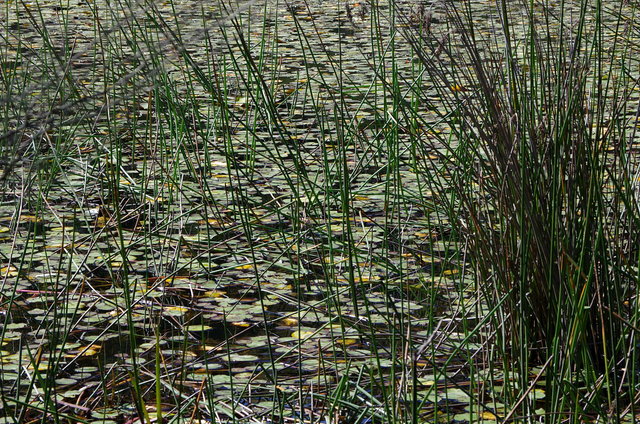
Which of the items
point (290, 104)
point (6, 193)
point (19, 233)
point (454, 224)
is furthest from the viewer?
point (290, 104)

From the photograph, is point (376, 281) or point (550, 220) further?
point (376, 281)

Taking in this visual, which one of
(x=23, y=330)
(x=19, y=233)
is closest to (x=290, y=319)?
(x=23, y=330)

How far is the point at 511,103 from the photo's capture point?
72.4 inches

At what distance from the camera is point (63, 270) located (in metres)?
2.70

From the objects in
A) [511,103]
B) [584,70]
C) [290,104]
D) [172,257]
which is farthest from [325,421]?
[290,104]

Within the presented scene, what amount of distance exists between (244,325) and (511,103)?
92 centimetres

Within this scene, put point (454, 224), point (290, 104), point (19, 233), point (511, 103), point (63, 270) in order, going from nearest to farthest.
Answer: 1. point (511, 103)
2. point (454, 224)
3. point (63, 270)
4. point (19, 233)
5. point (290, 104)

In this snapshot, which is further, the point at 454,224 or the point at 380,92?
the point at 380,92

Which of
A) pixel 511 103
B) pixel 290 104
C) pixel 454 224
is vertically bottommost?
pixel 290 104

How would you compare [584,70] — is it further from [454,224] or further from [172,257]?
[172,257]

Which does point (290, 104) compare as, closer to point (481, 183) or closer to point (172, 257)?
point (172, 257)

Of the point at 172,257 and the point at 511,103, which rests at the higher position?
the point at 511,103

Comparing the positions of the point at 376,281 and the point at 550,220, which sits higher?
the point at 550,220

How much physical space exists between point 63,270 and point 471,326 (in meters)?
1.15
